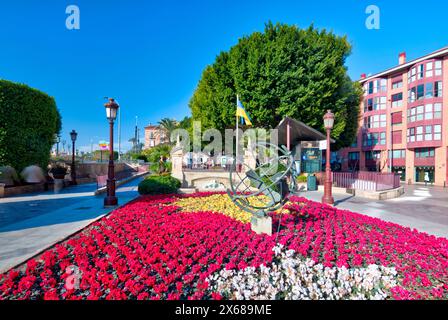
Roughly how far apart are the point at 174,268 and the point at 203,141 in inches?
758

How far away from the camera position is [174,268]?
11.8 feet

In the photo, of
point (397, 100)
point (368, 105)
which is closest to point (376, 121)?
point (368, 105)

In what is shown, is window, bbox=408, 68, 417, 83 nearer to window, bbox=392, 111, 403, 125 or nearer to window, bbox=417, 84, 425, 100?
window, bbox=417, 84, 425, 100

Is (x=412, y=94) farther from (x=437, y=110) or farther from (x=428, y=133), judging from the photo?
(x=428, y=133)

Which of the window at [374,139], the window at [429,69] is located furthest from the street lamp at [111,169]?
the window at [374,139]

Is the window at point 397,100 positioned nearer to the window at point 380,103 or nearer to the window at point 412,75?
the window at point 380,103

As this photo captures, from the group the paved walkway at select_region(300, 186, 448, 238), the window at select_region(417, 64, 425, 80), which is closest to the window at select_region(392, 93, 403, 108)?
the window at select_region(417, 64, 425, 80)

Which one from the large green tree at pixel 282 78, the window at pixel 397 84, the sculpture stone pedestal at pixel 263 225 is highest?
the window at pixel 397 84

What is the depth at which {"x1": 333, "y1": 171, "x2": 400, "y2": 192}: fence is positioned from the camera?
12.9 metres

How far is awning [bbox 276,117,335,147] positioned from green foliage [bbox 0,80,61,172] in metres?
17.4

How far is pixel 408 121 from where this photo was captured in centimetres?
3309

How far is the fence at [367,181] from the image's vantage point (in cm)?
1291

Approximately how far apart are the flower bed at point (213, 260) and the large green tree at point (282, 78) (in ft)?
43.3
